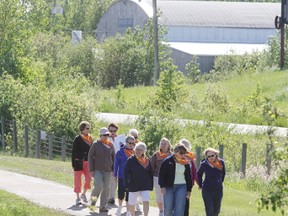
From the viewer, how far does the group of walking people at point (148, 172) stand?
601 inches

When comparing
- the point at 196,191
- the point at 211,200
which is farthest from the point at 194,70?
the point at 211,200

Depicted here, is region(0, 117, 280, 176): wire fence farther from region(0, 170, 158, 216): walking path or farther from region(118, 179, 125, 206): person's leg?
region(118, 179, 125, 206): person's leg

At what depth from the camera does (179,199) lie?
15398 millimetres

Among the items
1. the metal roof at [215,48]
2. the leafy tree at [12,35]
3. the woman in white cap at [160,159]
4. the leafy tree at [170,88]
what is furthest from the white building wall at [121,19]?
the woman in white cap at [160,159]

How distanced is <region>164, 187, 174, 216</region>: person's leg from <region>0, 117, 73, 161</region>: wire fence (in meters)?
18.0

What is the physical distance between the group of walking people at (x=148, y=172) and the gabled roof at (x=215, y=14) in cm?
6669

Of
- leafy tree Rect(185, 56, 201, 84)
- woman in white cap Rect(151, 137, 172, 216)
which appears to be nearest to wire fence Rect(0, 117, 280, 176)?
woman in white cap Rect(151, 137, 172, 216)

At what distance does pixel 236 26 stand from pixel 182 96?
1594 inches

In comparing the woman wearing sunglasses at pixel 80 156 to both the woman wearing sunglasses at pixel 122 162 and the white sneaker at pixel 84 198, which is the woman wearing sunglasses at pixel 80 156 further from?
the woman wearing sunglasses at pixel 122 162

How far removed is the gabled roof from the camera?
85.1m

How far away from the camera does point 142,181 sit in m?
16.0

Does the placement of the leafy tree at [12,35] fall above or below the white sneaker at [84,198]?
above

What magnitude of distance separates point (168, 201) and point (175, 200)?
117 mm

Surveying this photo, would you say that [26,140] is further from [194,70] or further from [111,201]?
[194,70]
